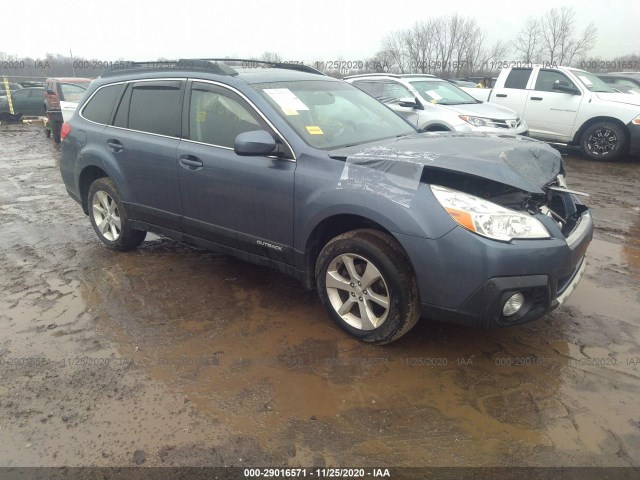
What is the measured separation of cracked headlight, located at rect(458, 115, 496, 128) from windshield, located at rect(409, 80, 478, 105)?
0.72m

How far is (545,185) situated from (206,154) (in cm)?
239

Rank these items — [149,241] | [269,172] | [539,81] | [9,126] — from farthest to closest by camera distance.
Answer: [9,126] → [539,81] → [149,241] → [269,172]

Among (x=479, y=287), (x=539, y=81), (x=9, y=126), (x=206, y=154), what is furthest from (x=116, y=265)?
(x=9, y=126)

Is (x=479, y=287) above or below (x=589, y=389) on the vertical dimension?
above

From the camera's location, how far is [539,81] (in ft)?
33.9

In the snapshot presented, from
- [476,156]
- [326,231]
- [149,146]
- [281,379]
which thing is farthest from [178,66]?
[281,379]

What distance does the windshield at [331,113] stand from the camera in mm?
3508

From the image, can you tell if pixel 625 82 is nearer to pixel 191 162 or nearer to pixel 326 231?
pixel 326 231

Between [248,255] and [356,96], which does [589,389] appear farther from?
[356,96]

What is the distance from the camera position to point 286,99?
3.67 metres

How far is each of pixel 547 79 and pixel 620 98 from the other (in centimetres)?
147

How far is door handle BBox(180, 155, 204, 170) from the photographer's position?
3.81m

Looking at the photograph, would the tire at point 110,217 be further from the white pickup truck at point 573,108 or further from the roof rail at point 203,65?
the white pickup truck at point 573,108

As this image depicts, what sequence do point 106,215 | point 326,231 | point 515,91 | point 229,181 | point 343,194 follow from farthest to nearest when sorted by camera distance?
1. point 515,91
2. point 106,215
3. point 229,181
4. point 326,231
5. point 343,194
